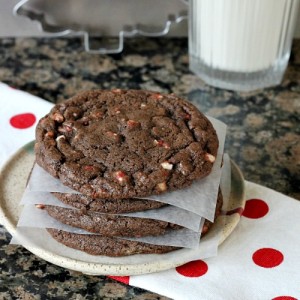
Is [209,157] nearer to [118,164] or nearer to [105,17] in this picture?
[118,164]

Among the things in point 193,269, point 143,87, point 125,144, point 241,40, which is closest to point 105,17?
point 143,87

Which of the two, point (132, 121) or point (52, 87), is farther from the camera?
point (52, 87)

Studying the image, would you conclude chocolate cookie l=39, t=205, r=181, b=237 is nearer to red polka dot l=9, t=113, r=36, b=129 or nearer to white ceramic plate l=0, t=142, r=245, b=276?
white ceramic plate l=0, t=142, r=245, b=276

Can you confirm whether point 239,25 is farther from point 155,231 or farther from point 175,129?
point 155,231

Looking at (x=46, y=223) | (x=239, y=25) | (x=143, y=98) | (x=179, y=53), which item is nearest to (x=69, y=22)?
(x=179, y=53)

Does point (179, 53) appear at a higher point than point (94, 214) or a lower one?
lower

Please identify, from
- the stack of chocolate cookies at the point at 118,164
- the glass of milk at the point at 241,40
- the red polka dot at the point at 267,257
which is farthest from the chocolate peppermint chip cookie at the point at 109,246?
the glass of milk at the point at 241,40
